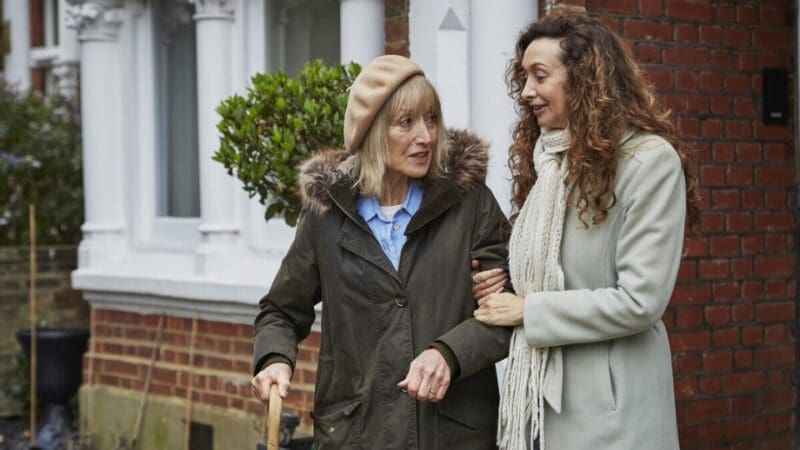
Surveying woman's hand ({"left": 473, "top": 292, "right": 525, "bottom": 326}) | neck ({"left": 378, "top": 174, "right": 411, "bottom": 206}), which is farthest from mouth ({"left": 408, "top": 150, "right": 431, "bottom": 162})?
woman's hand ({"left": 473, "top": 292, "right": 525, "bottom": 326})

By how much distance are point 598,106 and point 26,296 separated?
6.52m

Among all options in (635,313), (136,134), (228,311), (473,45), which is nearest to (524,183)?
(635,313)

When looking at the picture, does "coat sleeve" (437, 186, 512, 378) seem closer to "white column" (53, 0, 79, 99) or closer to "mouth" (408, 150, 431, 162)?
"mouth" (408, 150, 431, 162)

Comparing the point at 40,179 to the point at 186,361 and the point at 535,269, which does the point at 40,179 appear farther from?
the point at 535,269

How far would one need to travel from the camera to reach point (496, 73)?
5.38 m

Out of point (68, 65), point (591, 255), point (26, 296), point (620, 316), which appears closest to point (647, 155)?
point (591, 255)

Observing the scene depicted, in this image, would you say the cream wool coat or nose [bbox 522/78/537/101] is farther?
nose [bbox 522/78/537/101]

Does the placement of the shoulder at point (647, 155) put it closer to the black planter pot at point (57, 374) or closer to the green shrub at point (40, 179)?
the black planter pot at point (57, 374)

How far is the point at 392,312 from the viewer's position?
11.3 feet

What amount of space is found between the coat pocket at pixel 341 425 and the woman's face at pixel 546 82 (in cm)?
86

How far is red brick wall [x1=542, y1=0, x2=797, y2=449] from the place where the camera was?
5637mm

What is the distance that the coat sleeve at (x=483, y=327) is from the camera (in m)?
3.32

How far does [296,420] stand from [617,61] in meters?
2.65

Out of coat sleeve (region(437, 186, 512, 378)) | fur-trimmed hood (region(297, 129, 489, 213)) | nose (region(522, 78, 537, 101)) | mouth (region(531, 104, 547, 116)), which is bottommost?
coat sleeve (region(437, 186, 512, 378))
